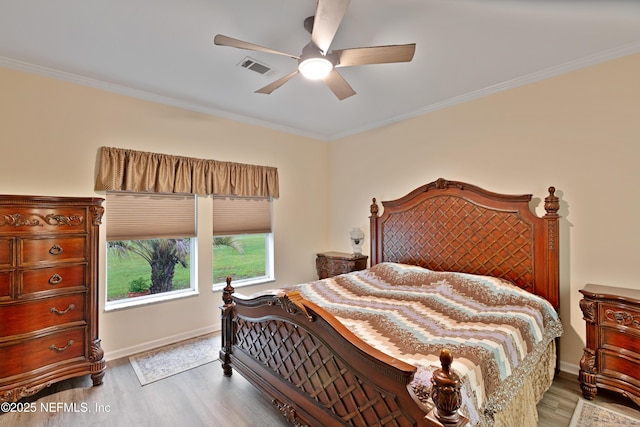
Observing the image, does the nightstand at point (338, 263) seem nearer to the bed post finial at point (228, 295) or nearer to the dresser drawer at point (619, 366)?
the bed post finial at point (228, 295)

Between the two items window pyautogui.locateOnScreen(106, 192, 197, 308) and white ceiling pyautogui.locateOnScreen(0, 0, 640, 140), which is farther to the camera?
window pyautogui.locateOnScreen(106, 192, 197, 308)

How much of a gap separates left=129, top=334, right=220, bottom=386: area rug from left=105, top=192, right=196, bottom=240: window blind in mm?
1279

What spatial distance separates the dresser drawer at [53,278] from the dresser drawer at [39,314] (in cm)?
10

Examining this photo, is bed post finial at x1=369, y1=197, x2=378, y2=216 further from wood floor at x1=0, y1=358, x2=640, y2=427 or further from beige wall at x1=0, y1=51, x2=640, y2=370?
wood floor at x1=0, y1=358, x2=640, y2=427

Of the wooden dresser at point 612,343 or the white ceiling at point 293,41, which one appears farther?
the wooden dresser at point 612,343

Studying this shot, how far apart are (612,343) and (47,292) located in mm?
4605

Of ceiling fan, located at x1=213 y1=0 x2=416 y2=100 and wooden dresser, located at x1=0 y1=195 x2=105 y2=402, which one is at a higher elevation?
ceiling fan, located at x1=213 y1=0 x2=416 y2=100

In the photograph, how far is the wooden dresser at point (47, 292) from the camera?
231cm

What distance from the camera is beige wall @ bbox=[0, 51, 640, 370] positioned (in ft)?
8.56

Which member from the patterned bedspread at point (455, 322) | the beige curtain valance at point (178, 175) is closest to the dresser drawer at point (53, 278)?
the beige curtain valance at point (178, 175)

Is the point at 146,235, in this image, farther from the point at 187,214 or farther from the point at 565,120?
the point at 565,120

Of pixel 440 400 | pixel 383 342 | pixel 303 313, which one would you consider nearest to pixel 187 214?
pixel 303 313

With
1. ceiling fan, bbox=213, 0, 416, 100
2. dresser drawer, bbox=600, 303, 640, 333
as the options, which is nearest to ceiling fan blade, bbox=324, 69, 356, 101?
ceiling fan, bbox=213, 0, 416, 100

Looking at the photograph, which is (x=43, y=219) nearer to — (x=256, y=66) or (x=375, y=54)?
(x=256, y=66)
